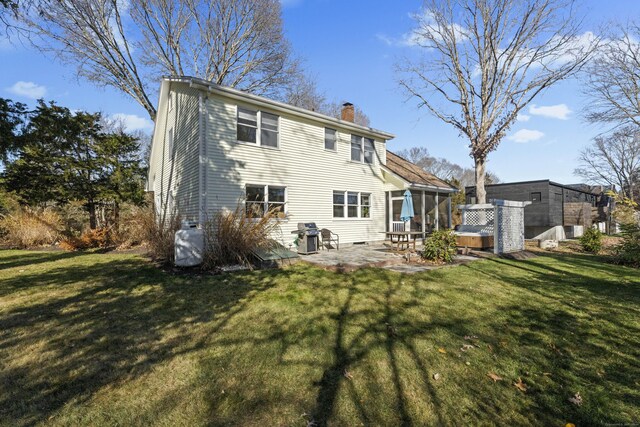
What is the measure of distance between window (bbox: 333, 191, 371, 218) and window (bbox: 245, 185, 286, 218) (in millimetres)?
2801

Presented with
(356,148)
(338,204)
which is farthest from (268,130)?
(356,148)

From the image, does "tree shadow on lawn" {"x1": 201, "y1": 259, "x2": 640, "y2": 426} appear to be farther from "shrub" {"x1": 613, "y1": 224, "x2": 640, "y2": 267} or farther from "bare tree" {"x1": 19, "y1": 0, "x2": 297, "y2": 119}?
"bare tree" {"x1": 19, "y1": 0, "x2": 297, "y2": 119}

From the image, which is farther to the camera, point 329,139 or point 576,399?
point 329,139

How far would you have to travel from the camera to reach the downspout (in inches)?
381

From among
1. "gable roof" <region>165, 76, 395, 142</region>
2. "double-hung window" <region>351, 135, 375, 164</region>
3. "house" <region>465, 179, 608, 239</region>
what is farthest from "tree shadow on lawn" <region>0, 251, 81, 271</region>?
"house" <region>465, 179, 608, 239</region>

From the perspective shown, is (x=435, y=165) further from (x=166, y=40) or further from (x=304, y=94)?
(x=166, y=40)

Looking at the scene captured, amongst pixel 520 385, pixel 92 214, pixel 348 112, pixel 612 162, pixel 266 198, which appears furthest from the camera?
pixel 612 162

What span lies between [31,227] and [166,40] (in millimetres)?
12377

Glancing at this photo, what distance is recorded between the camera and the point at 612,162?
126 ft

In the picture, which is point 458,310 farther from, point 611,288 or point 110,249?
point 110,249

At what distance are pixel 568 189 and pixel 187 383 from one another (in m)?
27.2

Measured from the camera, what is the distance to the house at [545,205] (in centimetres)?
1834

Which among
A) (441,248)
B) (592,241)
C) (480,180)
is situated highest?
(480,180)

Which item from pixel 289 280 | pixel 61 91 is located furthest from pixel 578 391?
pixel 61 91
